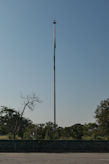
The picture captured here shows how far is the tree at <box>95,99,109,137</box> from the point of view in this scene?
30.5 m

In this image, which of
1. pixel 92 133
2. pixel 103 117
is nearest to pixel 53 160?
pixel 103 117

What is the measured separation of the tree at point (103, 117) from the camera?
1201 inches

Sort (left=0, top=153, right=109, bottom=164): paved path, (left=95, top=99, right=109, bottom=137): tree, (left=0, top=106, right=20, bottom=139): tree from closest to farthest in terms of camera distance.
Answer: (left=0, top=153, right=109, bottom=164): paved path
(left=95, top=99, right=109, bottom=137): tree
(left=0, top=106, right=20, bottom=139): tree

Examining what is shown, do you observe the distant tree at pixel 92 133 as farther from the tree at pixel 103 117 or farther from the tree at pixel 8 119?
the tree at pixel 8 119

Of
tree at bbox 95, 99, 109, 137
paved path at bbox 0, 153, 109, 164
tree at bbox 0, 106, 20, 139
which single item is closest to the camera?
paved path at bbox 0, 153, 109, 164

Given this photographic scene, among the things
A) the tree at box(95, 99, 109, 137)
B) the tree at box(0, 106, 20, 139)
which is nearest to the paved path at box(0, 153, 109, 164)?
the tree at box(95, 99, 109, 137)

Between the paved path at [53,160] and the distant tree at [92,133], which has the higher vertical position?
the distant tree at [92,133]

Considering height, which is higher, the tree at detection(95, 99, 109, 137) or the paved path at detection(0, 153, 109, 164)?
the tree at detection(95, 99, 109, 137)

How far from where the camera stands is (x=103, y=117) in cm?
3075

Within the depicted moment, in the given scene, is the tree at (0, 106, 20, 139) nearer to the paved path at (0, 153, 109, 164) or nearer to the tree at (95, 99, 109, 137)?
the tree at (95, 99, 109, 137)

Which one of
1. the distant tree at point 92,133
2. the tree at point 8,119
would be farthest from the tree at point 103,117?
the tree at point 8,119

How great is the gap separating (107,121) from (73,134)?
13.3 meters

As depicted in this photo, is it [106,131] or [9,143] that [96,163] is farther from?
[106,131]

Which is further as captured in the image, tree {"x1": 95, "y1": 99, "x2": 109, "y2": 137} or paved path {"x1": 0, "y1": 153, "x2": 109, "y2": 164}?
tree {"x1": 95, "y1": 99, "x2": 109, "y2": 137}
